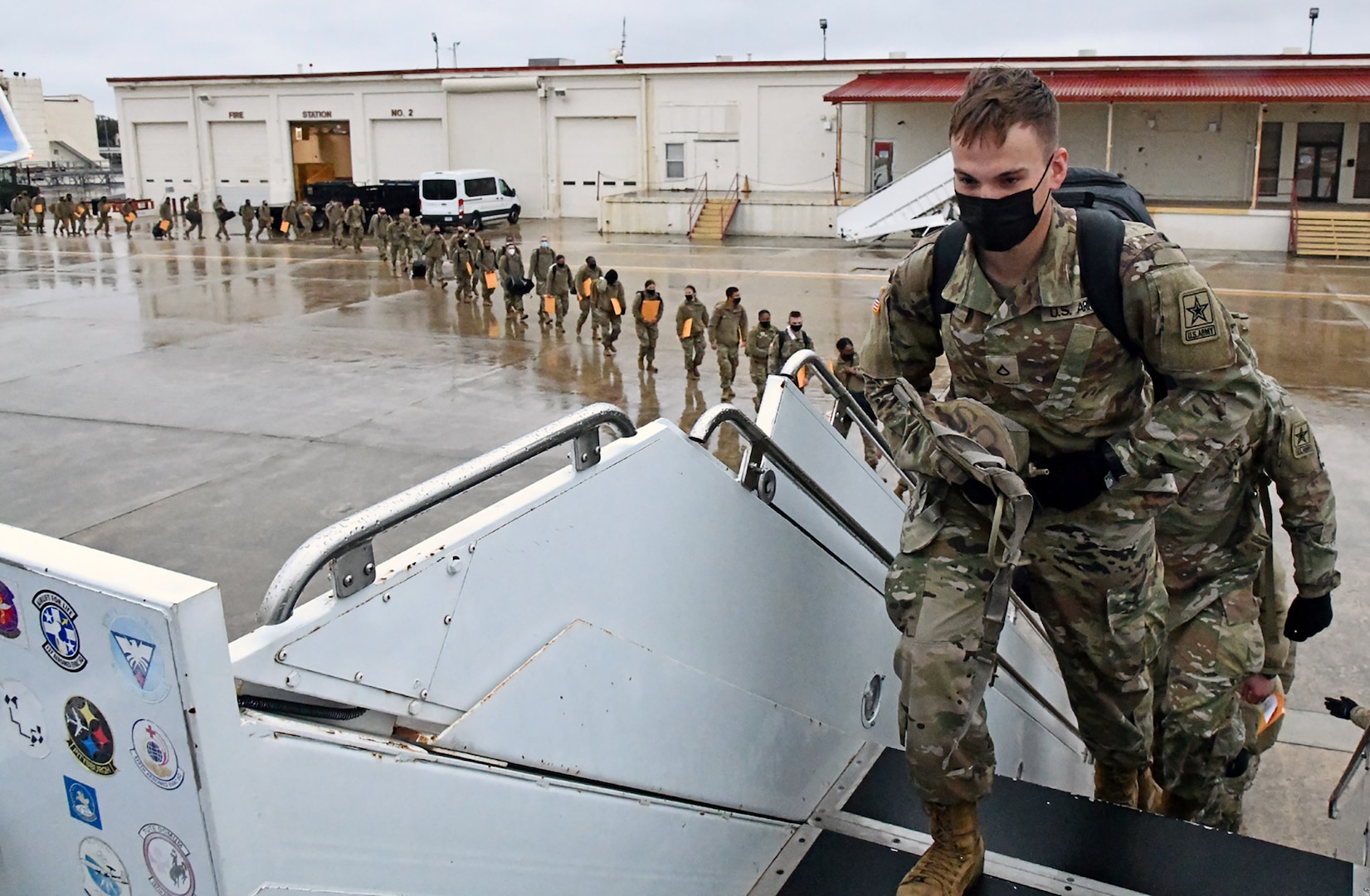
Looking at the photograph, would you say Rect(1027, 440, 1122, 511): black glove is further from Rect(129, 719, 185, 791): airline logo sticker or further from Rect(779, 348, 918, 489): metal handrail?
Rect(129, 719, 185, 791): airline logo sticker

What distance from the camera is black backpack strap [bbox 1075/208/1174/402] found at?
2.70 m

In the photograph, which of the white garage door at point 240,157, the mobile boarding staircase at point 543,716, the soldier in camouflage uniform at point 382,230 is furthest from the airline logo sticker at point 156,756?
the white garage door at point 240,157

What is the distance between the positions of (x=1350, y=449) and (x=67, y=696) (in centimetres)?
1039

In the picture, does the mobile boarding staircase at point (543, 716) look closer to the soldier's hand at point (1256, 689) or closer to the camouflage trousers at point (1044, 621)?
the camouflage trousers at point (1044, 621)

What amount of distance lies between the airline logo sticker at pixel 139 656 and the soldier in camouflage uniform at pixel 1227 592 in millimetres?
2888

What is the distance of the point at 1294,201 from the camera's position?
25578mm

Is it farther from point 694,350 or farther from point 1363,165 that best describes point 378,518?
point 1363,165

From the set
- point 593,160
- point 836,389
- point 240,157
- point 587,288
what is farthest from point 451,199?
point 836,389

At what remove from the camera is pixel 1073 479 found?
2.83 metres

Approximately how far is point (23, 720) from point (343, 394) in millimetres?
10310

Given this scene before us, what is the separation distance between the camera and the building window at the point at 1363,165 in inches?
1071

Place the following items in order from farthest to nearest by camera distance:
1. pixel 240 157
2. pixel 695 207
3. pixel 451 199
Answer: pixel 240 157, pixel 451 199, pixel 695 207

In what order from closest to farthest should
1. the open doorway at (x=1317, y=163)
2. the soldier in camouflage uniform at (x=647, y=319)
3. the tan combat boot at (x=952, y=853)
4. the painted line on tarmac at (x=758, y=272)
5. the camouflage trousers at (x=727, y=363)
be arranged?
1. the tan combat boot at (x=952, y=853)
2. the camouflage trousers at (x=727, y=363)
3. the soldier in camouflage uniform at (x=647, y=319)
4. the painted line on tarmac at (x=758, y=272)
5. the open doorway at (x=1317, y=163)

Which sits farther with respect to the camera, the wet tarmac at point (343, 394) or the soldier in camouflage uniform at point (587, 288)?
the soldier in camouflage uniform at point (587, 288)
